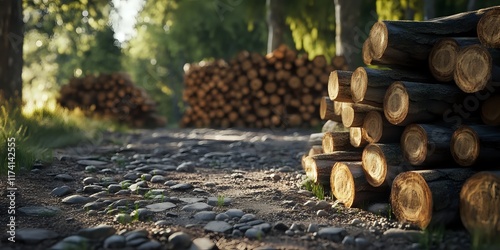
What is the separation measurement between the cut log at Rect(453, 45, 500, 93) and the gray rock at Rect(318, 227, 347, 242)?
1123mm

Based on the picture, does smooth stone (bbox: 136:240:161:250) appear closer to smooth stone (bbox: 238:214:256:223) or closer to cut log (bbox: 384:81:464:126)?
smooth stone (bbox: 238:214:256:223)

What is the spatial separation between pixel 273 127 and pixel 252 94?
37.5 inches

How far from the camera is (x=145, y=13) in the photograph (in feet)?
76.2

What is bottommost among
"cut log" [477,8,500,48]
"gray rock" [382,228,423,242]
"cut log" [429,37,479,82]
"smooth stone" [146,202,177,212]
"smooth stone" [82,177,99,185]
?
"gray rock" [382,228,423,242]

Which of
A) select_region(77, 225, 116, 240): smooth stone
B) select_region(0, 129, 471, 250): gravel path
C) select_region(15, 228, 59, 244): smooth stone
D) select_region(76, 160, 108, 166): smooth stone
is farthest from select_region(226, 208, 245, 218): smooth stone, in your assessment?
select_region(76, 160, 108, 166): smooth stone

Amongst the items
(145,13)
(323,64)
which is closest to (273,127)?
(323,64)

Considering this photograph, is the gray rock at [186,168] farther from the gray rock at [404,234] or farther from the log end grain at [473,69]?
the log end grain at [473,69]

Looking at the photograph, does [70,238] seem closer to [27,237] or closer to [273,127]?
[27,237]

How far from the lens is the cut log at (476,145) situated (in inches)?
104

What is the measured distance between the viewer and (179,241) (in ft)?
8.02

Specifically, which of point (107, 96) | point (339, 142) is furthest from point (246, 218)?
point (107, 96)

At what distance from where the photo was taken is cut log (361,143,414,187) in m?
3.08

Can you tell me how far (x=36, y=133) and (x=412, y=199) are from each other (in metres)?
4.99

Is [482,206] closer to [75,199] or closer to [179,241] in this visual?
Result: [179,241]
